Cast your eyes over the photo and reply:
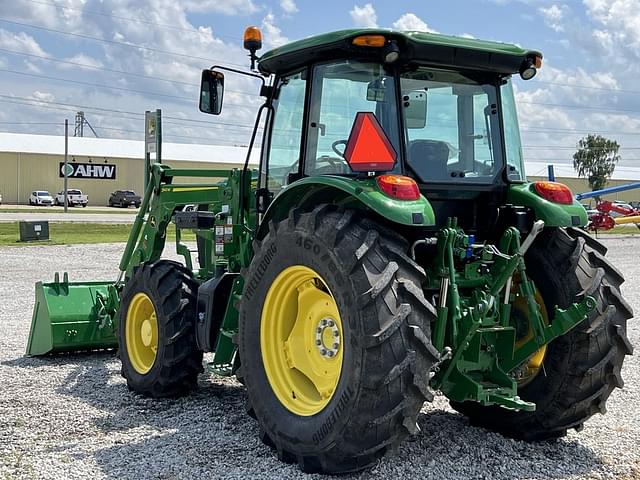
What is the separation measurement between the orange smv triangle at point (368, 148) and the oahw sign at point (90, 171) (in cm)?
5993

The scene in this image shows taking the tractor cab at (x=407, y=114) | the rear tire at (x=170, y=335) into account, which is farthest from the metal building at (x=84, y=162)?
the tractor cab at (x=407, y=114)

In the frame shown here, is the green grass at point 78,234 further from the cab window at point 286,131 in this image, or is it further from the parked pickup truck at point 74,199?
the parked pickup truck at point 74,199

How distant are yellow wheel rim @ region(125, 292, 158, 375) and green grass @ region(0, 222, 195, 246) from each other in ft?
49.0

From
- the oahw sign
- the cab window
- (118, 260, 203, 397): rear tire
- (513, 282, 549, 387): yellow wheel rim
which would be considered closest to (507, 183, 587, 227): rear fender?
(513, 282, 549, 387): yellow wheel rim

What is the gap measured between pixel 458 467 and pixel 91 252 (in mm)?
17463

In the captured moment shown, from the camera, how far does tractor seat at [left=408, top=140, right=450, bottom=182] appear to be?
16.0 feet

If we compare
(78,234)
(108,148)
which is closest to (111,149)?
(108,148)

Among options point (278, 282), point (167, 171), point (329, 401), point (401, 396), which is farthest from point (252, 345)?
point (167, 171)

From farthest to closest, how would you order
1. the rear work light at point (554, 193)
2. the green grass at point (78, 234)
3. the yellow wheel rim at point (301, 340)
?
the green grass at point (78, 234), the rear work light at point (554, 193), the yellow wheel rim at point (301, 340)

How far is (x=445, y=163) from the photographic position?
5.05 meters

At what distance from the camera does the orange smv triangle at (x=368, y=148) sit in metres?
4.41

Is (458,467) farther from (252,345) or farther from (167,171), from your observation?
(167,171)

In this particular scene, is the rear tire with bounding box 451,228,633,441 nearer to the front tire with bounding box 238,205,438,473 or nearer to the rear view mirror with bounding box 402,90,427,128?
the rear view mirror with bounding box 402,90,427,128

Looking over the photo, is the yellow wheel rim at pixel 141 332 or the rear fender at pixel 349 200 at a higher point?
the rear fender at pixel 349 200
